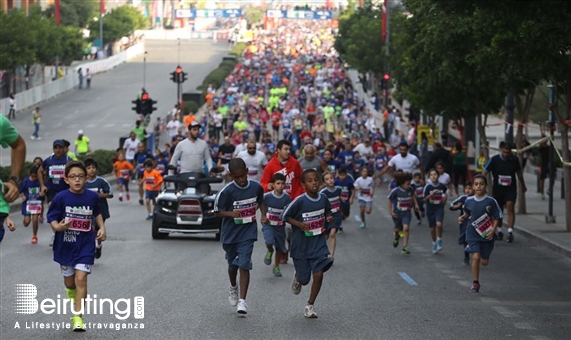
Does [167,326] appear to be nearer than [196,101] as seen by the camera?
Yes

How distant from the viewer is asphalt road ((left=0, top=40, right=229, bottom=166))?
59.2 m

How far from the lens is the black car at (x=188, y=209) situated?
73.3 feet

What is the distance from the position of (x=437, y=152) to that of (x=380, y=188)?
8.84 metres

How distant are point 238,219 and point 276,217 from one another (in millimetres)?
2794

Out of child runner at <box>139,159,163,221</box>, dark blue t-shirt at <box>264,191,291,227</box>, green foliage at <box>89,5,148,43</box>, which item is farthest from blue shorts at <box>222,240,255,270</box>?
green foliage at <box>89,5,148,43</box>

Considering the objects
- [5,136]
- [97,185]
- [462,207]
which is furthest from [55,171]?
[5,136]

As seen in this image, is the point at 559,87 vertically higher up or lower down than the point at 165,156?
higher up

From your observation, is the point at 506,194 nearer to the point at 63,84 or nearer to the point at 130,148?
the point at 130,148

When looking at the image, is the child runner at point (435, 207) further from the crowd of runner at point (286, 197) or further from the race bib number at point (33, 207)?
the race bib number at point (33, 207)

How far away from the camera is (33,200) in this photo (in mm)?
21984

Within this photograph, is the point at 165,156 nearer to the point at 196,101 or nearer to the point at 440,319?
the point at 440,319

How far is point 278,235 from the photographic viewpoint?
17188 mm

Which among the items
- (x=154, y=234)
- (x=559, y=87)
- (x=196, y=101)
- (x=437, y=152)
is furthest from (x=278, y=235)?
(x=196, y=101)

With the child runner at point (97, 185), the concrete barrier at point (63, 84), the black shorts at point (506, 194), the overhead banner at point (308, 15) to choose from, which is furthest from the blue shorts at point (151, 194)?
the overhead banner at point (308, 15)
